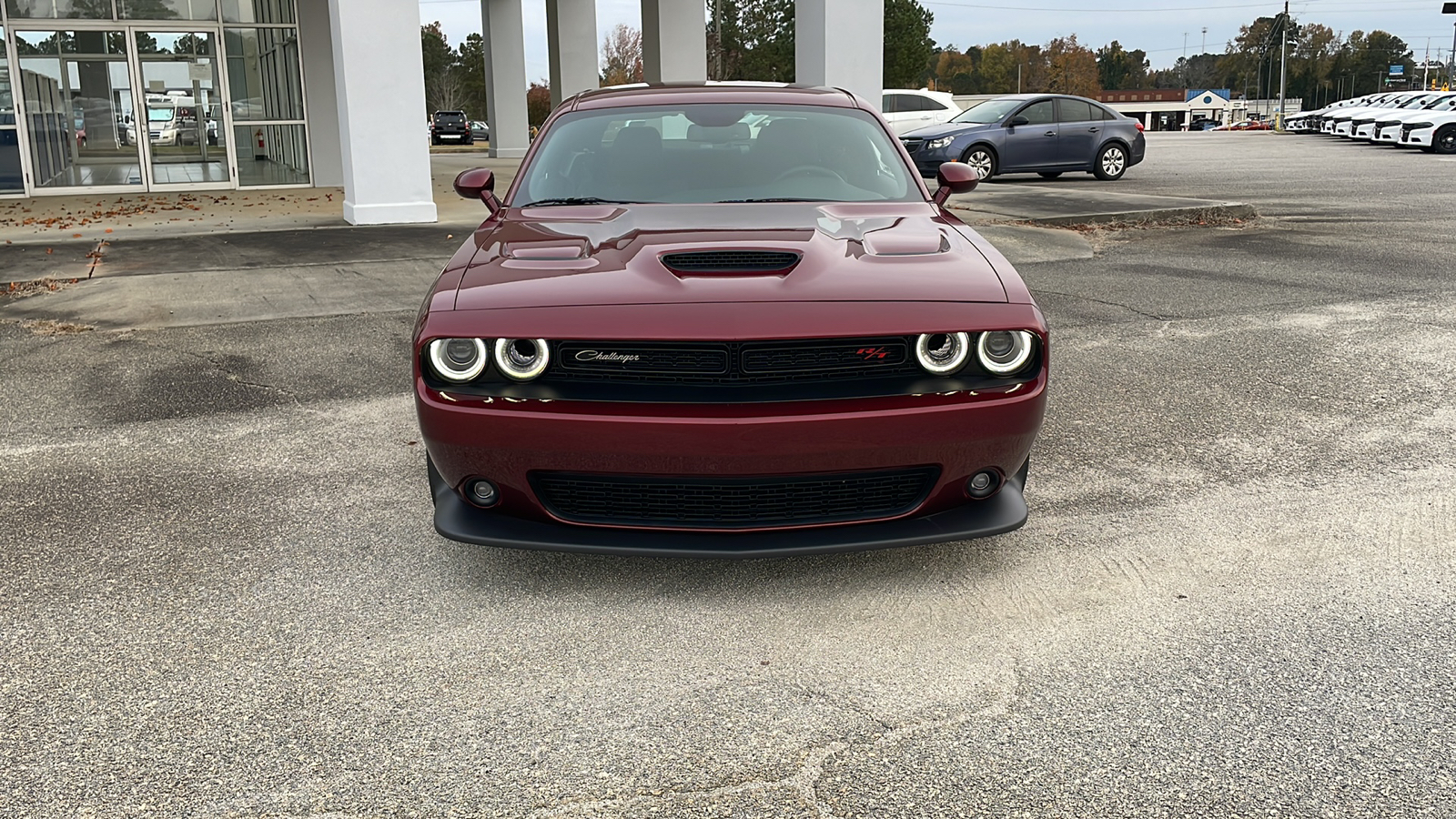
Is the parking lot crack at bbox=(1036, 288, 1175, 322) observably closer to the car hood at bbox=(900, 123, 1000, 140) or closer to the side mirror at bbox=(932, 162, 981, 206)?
the side mirror at bbox=(932, 162, 981, 206)

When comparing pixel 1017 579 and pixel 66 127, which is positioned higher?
pixel 66 127

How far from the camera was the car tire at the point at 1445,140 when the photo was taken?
94.4ft

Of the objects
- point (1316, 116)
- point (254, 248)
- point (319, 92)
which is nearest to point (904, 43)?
point (1316, 116)

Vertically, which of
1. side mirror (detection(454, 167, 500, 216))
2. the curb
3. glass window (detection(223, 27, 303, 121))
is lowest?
the curb

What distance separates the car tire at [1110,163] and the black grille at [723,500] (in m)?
17.3

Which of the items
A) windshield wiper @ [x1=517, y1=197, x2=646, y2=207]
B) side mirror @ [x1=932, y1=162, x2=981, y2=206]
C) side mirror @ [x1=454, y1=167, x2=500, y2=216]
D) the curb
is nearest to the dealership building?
the curb

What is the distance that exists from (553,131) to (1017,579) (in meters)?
2.68

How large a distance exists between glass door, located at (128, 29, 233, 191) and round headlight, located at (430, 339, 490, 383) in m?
18.0

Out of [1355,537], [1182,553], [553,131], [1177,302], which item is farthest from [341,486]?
[1177,302]

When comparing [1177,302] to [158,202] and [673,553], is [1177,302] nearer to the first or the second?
[673,553]

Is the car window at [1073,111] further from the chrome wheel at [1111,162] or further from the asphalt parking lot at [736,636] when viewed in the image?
the asphalt parking lot at [736,636]


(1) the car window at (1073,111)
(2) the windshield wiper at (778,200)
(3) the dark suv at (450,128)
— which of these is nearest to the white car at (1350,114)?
(1) the car window at (1073,111)

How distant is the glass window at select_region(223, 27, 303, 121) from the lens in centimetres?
1892

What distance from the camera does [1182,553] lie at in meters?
3.73
